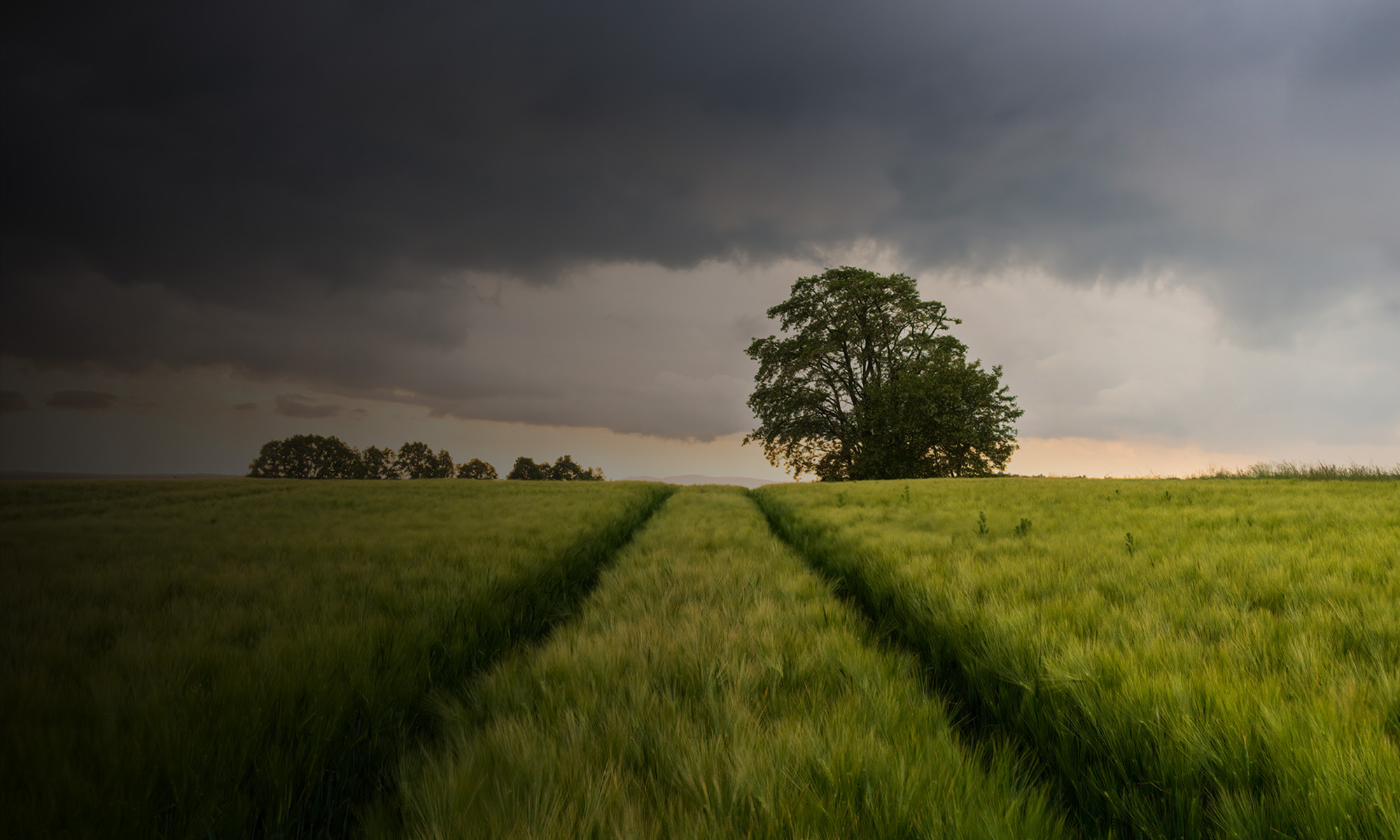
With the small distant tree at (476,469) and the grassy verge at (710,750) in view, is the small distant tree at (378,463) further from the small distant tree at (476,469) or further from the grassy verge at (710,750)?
the grassy verge at (710,750)

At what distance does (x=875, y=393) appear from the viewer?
2697 centimetres

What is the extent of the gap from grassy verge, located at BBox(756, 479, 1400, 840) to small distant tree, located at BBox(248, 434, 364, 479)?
7112 cm

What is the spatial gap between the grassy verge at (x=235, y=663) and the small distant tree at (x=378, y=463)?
68798mm

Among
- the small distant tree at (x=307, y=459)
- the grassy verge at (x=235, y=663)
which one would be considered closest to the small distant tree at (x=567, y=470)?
the small distant tree at (x=307, y=459)

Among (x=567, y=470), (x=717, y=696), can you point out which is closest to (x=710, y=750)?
(x=717, y=696)

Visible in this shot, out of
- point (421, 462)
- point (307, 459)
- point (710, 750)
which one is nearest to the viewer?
point (710, 750)

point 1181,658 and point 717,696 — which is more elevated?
point 1181,658

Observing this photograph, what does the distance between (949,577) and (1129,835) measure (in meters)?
2.15

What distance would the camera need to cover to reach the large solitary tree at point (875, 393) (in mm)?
26484

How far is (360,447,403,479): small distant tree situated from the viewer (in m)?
64.5

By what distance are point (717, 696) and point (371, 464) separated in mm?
77919

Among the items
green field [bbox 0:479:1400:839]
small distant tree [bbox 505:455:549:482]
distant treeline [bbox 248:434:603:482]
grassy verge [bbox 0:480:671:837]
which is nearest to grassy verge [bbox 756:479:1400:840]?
green field [bbox 0:479:1400:839]

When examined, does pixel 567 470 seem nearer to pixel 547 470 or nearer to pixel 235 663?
pixel 547 470

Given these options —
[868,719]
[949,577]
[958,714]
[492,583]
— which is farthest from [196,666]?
[949,577]
